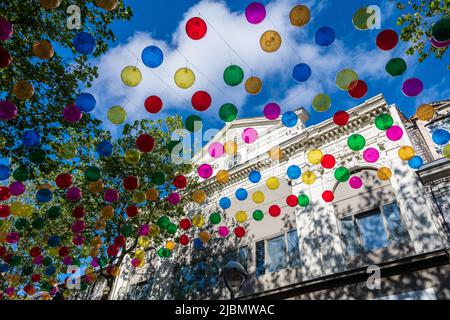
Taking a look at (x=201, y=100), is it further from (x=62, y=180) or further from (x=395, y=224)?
(x=395, y=224)

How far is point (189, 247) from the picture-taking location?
51.2 feet

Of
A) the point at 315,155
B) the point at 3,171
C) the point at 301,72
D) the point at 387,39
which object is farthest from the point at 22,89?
the point at 315,155

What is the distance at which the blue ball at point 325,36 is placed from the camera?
18.9 feet

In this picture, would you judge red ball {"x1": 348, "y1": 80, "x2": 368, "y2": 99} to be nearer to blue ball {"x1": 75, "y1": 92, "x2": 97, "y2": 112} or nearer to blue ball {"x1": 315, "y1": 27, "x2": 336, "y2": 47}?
blue ball {"x1": 315, "y1": 27, "x2": 336, "y2": 47}

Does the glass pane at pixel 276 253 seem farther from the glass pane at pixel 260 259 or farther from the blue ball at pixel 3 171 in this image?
the blue ball at pixel 3 171

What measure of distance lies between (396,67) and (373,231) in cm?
638

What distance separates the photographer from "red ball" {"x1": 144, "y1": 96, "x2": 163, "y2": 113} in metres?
6.41

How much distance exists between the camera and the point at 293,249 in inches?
469

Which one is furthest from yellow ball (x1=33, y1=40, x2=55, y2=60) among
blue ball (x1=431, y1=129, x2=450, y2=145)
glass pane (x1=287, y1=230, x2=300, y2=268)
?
glass pane (x1=287, y1=230, x2=300, y2=268)

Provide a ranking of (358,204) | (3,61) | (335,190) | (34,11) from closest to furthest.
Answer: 1. (3,61)
2. (34,11)
3. (358,204)
4. (335,190)

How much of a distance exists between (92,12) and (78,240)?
681 cm

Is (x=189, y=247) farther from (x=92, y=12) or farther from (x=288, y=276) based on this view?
(x=92, y=12)
